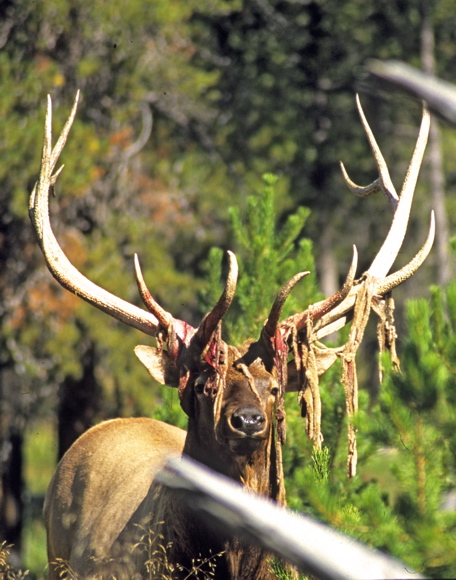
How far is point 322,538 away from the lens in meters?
1.81

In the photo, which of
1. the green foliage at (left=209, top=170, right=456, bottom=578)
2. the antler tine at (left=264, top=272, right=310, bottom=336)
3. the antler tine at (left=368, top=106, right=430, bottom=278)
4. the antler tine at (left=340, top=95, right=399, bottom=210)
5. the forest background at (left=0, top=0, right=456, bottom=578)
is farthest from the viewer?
the antler tine at (left=340, top=95, right=399, bottom=210)

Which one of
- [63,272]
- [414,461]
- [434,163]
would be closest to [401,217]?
[63,272]

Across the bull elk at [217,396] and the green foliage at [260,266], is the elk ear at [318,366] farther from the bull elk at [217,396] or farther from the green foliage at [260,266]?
the green foliage at [260,266]

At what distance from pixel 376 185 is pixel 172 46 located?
26.5 feet

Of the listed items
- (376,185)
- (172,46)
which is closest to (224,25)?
(172,46)

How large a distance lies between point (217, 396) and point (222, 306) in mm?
405

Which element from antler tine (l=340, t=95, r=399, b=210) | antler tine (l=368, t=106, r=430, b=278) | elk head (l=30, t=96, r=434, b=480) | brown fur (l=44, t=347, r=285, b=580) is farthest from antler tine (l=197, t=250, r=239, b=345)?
antler tine (l=340, t=95, r=399, b=210)

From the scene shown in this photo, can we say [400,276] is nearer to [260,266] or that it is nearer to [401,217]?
[401,217]

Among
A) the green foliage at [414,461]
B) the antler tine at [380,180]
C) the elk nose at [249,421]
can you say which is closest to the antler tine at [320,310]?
the elk nose at [249,421]

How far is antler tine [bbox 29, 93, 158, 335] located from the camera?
488 centimetres

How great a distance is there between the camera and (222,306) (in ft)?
13.8

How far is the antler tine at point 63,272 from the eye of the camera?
16.0 feet

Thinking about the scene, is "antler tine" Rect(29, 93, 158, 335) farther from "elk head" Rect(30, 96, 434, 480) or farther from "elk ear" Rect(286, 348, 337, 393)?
"elk ear" Rect(286, 348, 337, 393)

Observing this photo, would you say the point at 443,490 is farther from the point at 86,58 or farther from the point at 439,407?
the point at 86,58
